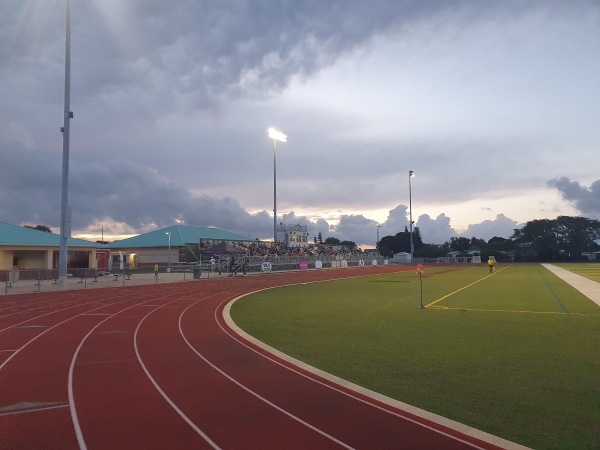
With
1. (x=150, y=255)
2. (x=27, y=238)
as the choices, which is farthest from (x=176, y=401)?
(x=150, y=255)

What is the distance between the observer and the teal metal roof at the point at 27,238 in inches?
1501

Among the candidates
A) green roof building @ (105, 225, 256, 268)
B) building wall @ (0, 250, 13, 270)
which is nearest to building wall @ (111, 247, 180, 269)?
green roof building @ (105, 225, 256, 268)

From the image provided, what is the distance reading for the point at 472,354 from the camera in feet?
30.6

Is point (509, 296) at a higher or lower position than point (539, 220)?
lower

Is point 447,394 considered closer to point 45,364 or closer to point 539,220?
point 45,364

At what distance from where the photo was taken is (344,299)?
67.6ft

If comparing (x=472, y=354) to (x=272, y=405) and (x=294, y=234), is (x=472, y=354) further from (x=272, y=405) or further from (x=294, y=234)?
(x=294, y=234)

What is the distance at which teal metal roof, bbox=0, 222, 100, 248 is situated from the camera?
3814cm

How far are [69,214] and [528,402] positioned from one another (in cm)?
2869

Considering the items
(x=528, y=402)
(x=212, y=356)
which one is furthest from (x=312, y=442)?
(x=212, y=356)

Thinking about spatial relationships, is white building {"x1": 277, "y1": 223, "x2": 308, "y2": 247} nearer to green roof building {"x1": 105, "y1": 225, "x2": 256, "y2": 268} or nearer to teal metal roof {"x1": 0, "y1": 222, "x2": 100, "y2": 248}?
green roof building {"x1": 105, "y1": 225, "x2": 256, "y2": 268}

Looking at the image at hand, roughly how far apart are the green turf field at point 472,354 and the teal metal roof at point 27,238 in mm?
29005

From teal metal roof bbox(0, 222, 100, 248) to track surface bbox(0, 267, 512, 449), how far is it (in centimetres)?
3027

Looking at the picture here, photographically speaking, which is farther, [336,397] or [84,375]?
[84,375]
